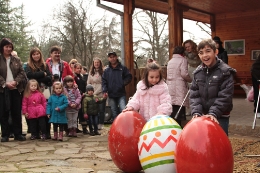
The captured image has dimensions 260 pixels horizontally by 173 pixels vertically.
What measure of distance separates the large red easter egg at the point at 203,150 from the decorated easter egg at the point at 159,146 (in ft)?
1.09

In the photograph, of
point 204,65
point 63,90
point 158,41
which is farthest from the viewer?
point 158,41

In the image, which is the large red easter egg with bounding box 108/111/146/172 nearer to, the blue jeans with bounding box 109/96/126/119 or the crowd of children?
the crowd of children

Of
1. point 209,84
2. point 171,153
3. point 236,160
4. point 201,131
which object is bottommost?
point 236,160

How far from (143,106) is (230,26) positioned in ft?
40.1

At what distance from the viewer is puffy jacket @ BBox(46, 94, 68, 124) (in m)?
7.85

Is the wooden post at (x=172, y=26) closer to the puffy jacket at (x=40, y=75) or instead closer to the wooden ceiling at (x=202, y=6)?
the wooden ceiling at (x=202, y=6)

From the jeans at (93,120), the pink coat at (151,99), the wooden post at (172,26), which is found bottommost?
the jeans at (93,120)

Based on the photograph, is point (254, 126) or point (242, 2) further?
point (242, 2)

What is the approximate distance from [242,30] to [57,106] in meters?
11.1

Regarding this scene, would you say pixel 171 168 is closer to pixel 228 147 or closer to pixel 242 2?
pixel 228 147

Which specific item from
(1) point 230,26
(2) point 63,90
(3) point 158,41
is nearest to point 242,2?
(1) point 230,26

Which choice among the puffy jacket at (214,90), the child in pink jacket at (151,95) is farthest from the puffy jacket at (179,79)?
the puffy jacket at (214,90)

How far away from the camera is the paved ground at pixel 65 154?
5461mm

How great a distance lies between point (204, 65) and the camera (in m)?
4.64
